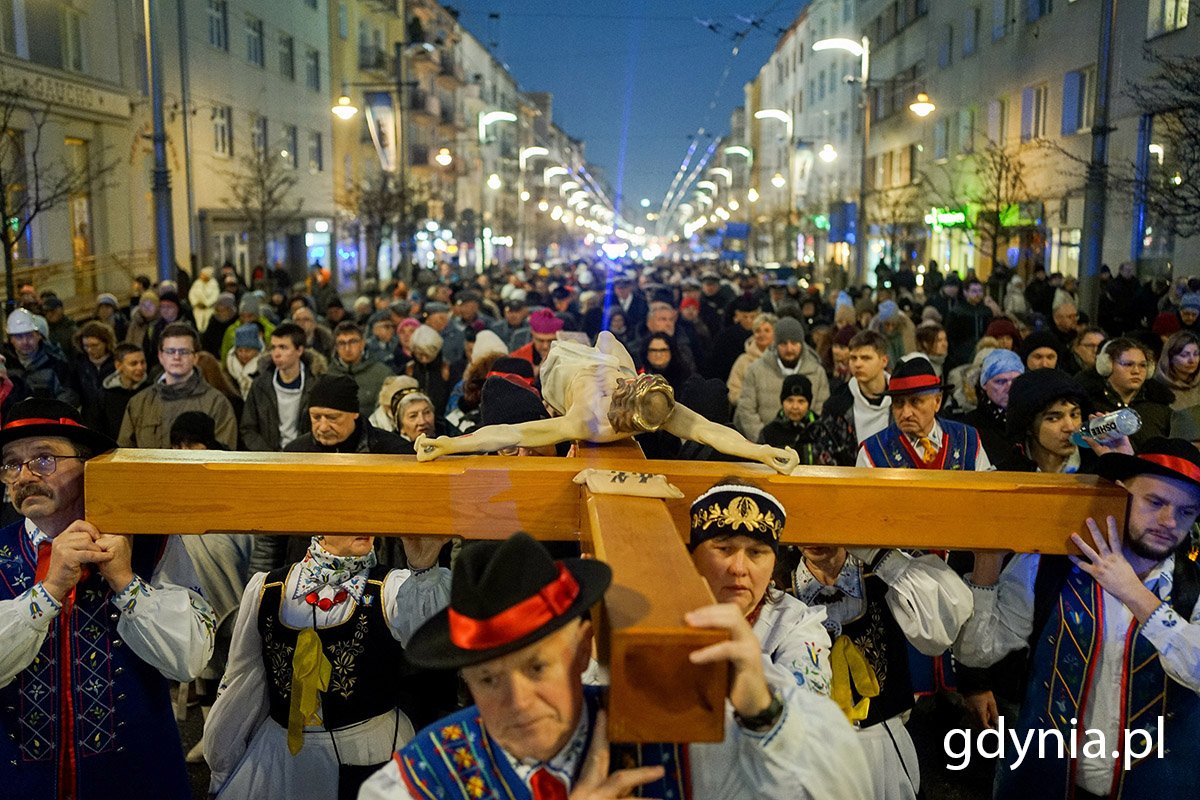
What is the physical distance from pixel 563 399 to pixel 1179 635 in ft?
6.29

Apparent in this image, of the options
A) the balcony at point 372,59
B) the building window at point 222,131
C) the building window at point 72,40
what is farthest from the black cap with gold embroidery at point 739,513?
the balcony at point 372,59

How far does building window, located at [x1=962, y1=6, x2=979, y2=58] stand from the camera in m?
34.5

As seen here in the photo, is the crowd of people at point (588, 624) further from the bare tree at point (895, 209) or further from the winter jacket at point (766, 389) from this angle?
the bare tree at point (895, 209)

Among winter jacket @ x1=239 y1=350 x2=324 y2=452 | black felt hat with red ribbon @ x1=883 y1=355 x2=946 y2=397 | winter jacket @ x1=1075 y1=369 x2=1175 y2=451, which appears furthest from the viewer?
winter jacket @ x1=239 y1=350 x2=324 y2=452

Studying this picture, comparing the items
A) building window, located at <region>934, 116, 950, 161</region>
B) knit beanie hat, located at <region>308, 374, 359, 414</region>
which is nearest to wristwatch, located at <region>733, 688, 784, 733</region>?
knit beanie hat, located at <region>308, 374, 359, 414</region>

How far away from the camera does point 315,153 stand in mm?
41188

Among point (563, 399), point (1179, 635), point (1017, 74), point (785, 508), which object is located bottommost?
point (1179, 635)

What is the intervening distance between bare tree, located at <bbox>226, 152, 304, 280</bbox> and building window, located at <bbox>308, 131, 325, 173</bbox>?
2.27 meters

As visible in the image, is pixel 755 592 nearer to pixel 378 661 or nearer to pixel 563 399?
pixel 563 399

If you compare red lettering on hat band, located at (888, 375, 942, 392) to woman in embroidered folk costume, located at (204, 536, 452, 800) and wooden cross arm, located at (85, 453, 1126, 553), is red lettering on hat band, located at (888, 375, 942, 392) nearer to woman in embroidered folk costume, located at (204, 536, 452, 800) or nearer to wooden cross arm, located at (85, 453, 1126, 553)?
woman in embroidered folk costume, located at (204, 536, 452, 800)

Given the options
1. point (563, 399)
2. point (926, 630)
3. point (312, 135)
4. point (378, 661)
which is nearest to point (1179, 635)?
point (926, 630)

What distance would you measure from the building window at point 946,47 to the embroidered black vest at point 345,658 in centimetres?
3652

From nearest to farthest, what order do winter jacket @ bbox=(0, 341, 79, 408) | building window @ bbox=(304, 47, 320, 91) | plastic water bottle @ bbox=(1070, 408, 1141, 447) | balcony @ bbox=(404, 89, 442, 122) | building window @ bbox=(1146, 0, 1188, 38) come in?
1. plastic water bottle @ bbox=(1070, 408, 1141, 447)
2. winter jacket @ bbox=(0, 341, 79, 408)
3. building window @ bbox=(1146, 0, 1188, 38)
4. building window @ bbox=(304, 47, 320, 91)
5. balcony @ bbox=(404, 89, 442, 122)

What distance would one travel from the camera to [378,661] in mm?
4262
